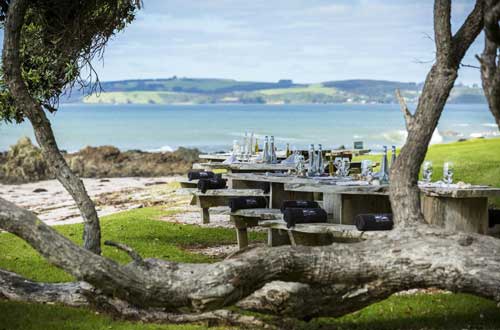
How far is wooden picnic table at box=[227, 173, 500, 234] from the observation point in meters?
10.2

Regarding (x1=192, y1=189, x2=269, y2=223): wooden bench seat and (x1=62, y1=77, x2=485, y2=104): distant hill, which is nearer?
(x1=192, y1=189, x2=269, y2=223): wooden bench seat

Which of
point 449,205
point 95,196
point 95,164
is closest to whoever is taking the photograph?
point 449,205

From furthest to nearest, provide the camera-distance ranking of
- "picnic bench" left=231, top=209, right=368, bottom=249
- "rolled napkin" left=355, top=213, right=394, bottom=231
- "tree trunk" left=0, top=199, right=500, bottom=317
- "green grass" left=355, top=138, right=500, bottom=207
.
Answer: "green grass" left=355, top=138, right=500, bottom=207 → "picnic bench" left=231, top=209, right=368, bottom=249 → "rolled napkin" left=355, top=213, right=394, bottom=231 → "tree trunk" left=0, top=199, right=500, bottom=317

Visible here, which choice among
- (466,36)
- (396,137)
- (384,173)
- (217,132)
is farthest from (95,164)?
(217,132)

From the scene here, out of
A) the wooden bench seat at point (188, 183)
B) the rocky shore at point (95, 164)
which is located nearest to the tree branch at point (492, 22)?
the wooden bench seat at point (188, 183)

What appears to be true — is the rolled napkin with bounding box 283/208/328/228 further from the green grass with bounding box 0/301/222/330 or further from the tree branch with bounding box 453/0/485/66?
the tree branch with bounding box 453/0/485/66

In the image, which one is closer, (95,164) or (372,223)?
(372,223)

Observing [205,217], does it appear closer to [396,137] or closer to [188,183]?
[188,183]

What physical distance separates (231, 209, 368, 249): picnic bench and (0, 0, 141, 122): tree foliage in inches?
107

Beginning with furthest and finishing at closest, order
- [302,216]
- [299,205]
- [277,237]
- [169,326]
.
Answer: [277,237], [299,205], [302,216], [169,326]

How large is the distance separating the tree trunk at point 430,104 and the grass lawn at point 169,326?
1.18 m

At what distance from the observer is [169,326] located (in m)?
8.04

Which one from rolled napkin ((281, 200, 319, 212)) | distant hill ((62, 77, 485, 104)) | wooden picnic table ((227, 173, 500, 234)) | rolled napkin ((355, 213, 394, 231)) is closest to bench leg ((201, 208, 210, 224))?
wooden picnic table ((227, 173, 500, 234))

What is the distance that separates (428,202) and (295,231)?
1.72 meters
